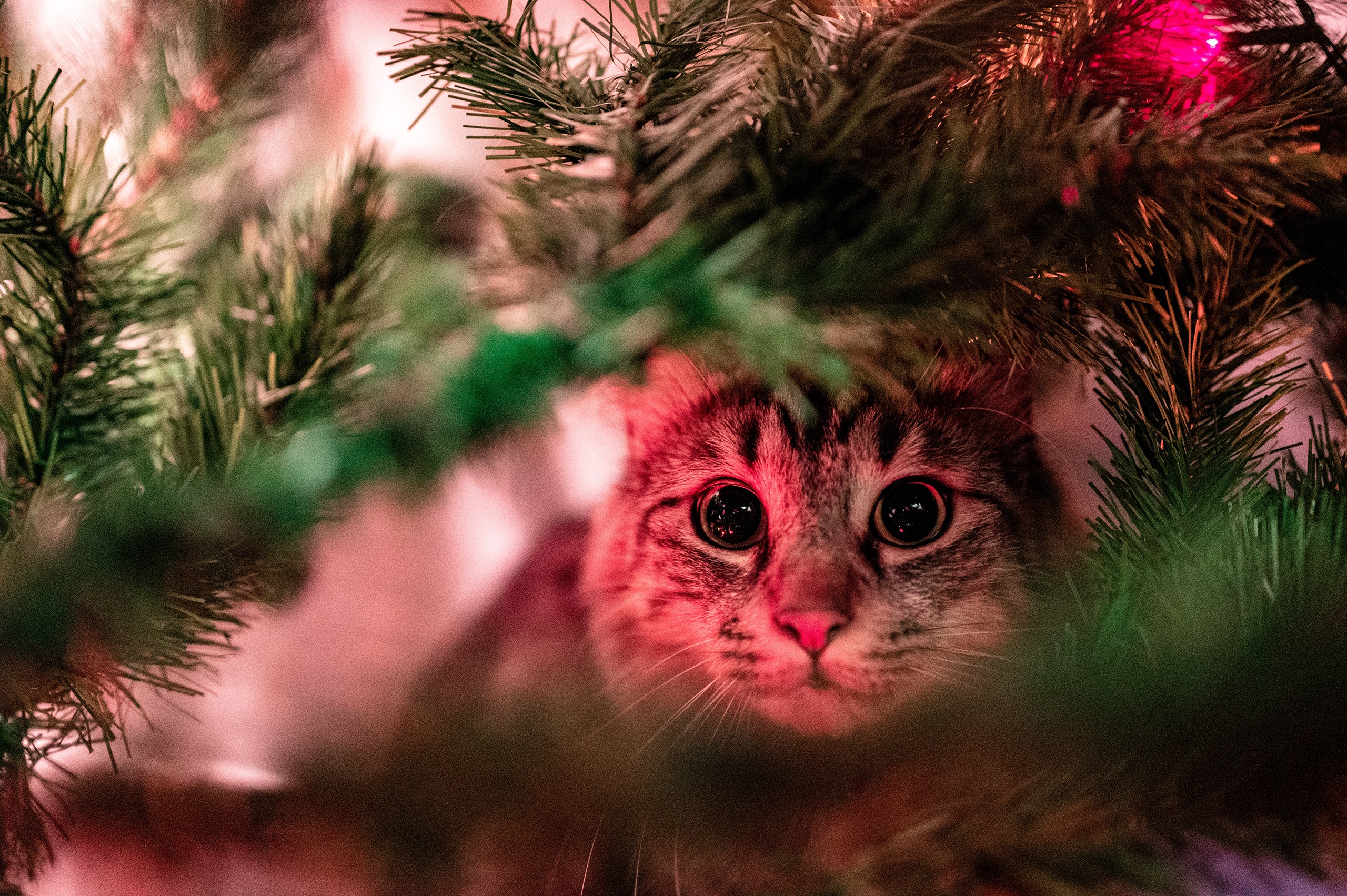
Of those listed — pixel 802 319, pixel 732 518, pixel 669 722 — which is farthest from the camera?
pixel 732 518

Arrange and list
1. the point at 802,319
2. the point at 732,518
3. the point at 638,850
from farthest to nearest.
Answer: the point at 732,518
the point at 638,850
the point at 802,319

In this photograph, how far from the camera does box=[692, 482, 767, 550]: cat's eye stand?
65 centimetres

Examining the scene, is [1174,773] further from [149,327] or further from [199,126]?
[199,126]

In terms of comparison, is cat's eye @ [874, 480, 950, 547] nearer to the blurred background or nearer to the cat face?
the cat face

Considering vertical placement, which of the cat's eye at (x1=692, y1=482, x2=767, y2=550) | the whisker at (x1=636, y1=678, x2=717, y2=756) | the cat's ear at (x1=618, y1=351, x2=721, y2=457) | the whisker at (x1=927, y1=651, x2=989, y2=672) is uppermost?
the cat's ear at (x1=618, y1=351, x2=721, y2=457)

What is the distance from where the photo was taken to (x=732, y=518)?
65 cm

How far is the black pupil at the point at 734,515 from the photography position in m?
0.65

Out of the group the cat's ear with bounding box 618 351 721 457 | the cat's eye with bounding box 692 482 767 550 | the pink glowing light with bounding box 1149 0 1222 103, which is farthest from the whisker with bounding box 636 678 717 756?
the pink glowing light with bounding box 1149 0 1222 103

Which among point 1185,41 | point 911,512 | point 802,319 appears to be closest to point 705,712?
point 911,512

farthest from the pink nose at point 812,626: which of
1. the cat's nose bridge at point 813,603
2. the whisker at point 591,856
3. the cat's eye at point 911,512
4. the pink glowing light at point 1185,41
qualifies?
the pink glowing light at point 1185,41

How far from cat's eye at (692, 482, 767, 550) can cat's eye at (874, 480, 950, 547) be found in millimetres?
101

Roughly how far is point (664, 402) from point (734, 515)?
142 millimetres

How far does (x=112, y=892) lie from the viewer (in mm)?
499

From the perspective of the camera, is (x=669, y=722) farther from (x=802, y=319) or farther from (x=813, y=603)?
(x=802, y=319)
